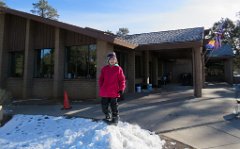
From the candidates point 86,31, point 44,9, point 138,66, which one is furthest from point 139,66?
point 44,9

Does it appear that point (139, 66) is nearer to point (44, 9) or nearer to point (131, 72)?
point (131, 72)

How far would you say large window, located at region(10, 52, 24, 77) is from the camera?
14.7 meters

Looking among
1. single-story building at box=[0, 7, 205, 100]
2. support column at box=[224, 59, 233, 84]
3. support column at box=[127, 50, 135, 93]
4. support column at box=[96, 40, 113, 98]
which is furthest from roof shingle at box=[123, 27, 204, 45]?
support column at box=[224, 59, 233, 84]

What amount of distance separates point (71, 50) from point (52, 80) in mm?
1967

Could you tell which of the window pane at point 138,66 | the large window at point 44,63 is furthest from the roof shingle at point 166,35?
the large window at point 44,63

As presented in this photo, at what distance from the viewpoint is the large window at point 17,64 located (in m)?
14.7

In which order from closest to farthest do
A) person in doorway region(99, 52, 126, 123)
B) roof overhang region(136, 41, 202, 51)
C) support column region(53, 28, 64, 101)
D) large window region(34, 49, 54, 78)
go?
person in doorway region(99, 52, 126, 123) → roof overhang region(136, 41, 202, 51) → support column region(53, 28, 64, 101) → large window region(34, 49, 54, 78)

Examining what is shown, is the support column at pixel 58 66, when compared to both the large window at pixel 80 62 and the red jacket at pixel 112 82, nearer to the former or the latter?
the large window at pixel 80 62

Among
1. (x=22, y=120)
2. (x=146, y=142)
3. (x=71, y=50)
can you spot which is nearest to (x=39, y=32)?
(x=71, y=50)

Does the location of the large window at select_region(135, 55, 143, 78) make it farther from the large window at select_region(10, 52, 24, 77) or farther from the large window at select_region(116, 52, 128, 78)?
the large window at select_region(10, 52, 24, 77)

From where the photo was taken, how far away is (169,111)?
8.36 meters

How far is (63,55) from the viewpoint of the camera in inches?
510

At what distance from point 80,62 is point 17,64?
4.93 meters

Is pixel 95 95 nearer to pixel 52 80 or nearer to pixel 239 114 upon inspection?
pixel 52 80
